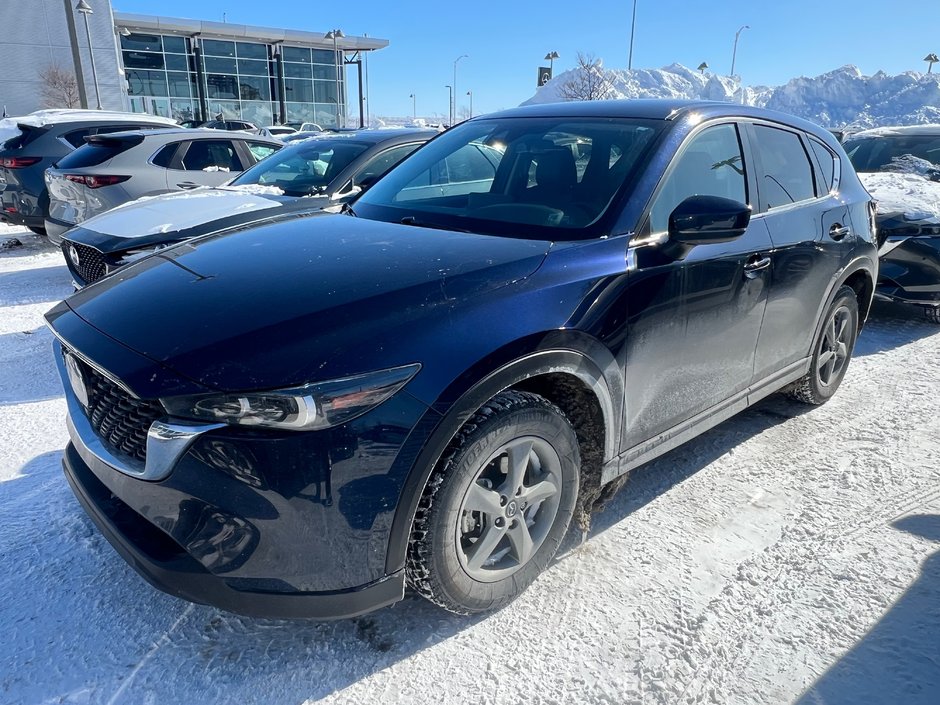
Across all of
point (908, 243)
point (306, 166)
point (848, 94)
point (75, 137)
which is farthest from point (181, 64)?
point (848, 94)

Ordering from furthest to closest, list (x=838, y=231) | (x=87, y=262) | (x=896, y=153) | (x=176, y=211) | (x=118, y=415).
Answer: (x=896, y=153), (x=176, y=211), (x=87, y=262), (x=838, y=231), (x=118, y=415)

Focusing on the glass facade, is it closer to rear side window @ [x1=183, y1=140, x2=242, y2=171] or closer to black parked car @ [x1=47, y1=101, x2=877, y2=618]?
rear side window @ [x1=183, y1=140, x2=242, y2=171]

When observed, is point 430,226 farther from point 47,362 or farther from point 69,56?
point 69,56

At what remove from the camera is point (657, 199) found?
2.67 m

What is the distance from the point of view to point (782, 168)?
346cm

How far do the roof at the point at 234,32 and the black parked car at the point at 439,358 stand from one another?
143 ft

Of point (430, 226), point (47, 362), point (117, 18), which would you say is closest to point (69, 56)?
point (117, 18)

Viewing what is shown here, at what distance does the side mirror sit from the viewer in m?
2.51

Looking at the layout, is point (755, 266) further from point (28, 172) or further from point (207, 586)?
point (28, 172)

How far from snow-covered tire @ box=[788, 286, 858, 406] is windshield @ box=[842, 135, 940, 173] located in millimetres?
5103

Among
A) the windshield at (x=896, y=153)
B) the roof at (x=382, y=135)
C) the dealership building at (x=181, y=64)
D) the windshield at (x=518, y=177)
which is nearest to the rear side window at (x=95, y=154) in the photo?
the roof at (x=382, y=135)

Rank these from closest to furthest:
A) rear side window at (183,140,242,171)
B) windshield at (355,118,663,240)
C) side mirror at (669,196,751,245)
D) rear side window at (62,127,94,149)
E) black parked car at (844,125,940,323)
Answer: side mirror at (669,196,751,245)
windshield at (355,118,663,240)
black parked car at (844,125,940,323)
rear side window at (183,140,242,171)
rear side window at (62,127,94,149)

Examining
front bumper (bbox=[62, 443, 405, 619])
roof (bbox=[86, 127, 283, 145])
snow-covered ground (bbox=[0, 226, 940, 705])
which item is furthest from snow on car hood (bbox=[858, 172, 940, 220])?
roof (bbox=[86, 127, 283, 145])

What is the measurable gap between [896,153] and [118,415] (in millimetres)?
9529
